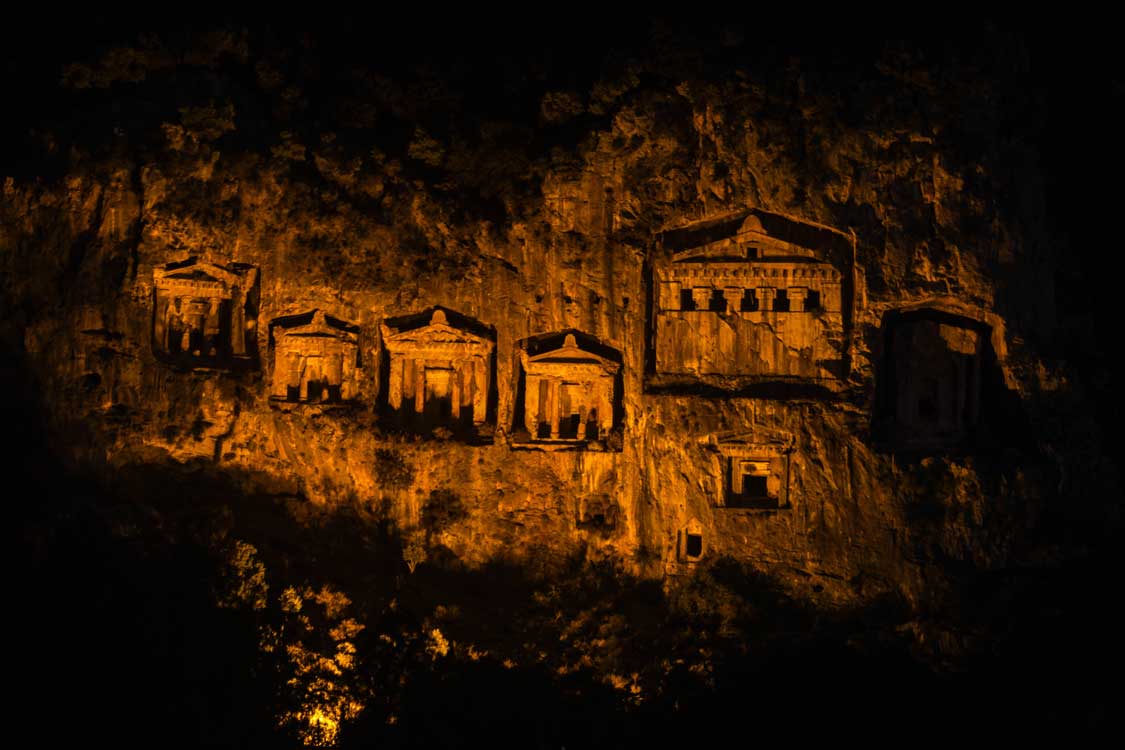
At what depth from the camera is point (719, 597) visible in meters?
25.5

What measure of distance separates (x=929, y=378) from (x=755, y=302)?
3.16m

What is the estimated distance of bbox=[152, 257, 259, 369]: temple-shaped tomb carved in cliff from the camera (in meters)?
27.3

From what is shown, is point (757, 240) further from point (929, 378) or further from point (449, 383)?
point (449, 383)

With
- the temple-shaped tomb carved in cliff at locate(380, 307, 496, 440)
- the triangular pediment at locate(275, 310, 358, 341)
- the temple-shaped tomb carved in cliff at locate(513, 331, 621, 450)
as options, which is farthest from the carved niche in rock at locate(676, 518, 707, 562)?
the triangular pediment at locate(275, 310, 358, 341)

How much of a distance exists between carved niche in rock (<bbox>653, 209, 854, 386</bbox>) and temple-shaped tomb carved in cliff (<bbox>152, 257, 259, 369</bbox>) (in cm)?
733

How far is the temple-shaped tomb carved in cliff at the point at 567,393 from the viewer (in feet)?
85.4

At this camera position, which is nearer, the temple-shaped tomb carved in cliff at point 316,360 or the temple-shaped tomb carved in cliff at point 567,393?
the temple-shaped tomb carved in cliff at point 567,393

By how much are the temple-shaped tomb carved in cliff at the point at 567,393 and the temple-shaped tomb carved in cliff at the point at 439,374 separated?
669 millimetres

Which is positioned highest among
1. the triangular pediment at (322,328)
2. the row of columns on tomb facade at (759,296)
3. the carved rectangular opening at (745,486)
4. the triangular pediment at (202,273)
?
the triangular pediment at (202,273)

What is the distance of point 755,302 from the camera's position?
25.7m

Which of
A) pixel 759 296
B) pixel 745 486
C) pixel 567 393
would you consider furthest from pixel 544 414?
pixel 759 296

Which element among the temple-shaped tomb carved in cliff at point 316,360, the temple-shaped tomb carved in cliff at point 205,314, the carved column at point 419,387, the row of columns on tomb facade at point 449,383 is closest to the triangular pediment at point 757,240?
the row of columns on tomb facade at point 449,383

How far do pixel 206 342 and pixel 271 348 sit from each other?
126cm

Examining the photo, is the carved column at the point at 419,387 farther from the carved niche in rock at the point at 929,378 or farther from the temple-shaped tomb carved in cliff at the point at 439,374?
the carved niche in rock at the point at 929,378
